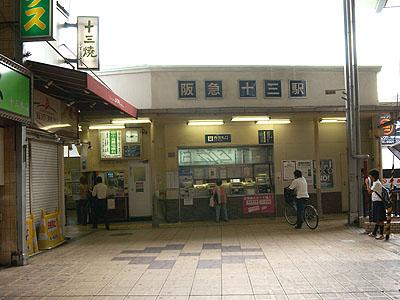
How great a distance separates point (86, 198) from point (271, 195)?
6232mm

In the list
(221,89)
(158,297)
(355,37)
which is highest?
(355,37)

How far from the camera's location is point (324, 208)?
16.8m

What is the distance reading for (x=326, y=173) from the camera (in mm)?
16891

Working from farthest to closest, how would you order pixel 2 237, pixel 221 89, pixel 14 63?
pixel 221 89 → pixel 2 237 → pixel 14 63

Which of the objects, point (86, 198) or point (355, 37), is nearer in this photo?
point (355, 37)

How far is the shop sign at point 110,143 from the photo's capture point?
53.3 feet

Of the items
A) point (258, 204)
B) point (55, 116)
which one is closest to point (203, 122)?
point (258, 204)

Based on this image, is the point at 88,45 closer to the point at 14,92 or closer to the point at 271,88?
the point at 14,92

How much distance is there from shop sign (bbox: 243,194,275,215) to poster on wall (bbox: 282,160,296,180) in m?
0.85

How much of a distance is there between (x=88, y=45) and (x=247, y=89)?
18.9 feet

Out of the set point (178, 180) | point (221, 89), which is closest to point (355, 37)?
point (221, 89)

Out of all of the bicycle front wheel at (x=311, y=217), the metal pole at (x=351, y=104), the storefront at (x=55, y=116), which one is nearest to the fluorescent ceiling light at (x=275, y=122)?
the metal pole at (x=351, y=104)

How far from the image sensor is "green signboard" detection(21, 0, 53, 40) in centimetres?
891

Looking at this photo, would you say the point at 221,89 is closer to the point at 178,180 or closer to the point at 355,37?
the point at 178,180
